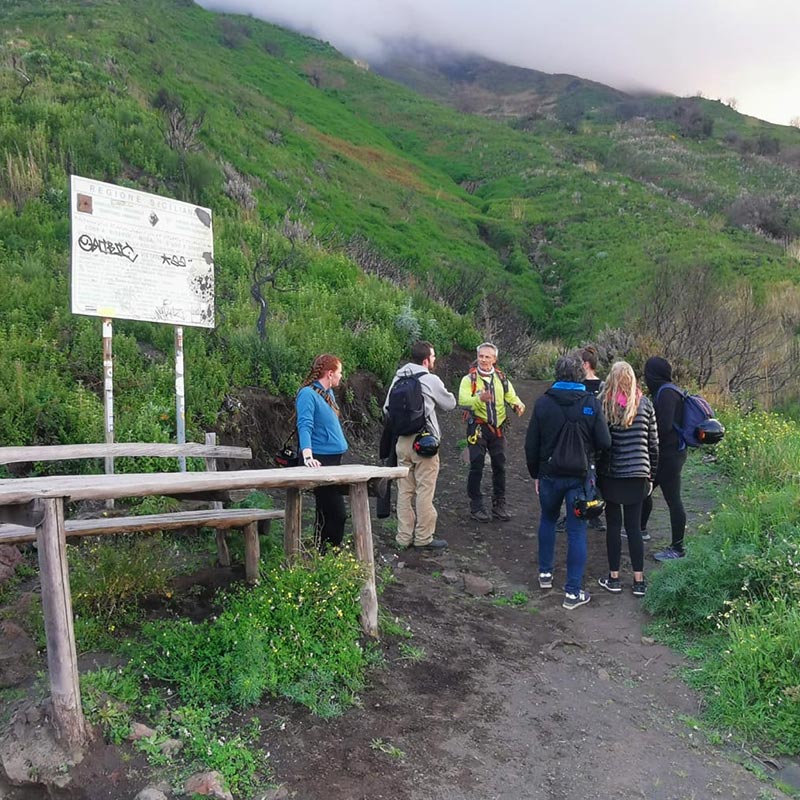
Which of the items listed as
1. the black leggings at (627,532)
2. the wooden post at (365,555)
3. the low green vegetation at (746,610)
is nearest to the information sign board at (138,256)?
the wooden post at (365,555)

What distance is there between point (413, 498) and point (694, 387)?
27.1ft

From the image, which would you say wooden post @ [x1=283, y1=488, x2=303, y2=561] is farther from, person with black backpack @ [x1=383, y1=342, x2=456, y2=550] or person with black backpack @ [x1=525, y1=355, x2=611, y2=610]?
person with black backpack @ [x1=525, y1=355, x2=611, y2=610]

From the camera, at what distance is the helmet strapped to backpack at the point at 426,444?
257 inches

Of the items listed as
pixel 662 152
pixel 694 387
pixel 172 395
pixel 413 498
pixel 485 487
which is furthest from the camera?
pixel 662 152

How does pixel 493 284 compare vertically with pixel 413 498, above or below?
above

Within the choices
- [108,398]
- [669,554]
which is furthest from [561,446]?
→ [108,398]

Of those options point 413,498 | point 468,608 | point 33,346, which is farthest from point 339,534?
point 33,346

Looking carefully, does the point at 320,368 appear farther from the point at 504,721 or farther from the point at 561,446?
the point at 504,721

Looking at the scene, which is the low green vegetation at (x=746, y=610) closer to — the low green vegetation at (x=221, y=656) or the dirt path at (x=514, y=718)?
the dirt path at (x=514, y=718)

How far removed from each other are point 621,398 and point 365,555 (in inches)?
103

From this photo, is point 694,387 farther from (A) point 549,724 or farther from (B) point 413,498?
(A) point 549,724

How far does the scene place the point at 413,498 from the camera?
22.6ft

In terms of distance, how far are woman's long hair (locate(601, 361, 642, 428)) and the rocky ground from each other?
144cm

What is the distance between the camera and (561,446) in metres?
5.60
